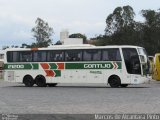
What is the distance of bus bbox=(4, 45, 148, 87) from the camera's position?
35406 mm

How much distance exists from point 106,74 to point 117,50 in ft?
6.08

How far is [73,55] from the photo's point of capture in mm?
37438

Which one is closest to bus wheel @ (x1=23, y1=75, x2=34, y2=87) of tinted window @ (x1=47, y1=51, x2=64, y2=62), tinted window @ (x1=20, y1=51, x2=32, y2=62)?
tinted window @ (x1=20, y1=51, x2=32, y2=62)

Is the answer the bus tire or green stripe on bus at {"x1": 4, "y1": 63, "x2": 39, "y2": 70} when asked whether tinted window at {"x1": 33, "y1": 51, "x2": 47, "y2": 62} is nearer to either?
green stripe on bus at {"x1": 4, "y1": 63, "x2": 39, "y2": 70}

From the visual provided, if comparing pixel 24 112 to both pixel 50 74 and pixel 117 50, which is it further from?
pixel 50 74

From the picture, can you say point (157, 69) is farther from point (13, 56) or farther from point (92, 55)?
point (13, 56)

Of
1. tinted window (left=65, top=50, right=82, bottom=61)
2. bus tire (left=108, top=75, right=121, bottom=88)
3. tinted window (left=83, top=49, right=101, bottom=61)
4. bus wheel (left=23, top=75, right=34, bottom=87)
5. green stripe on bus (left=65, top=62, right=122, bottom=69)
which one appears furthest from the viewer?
bus wheel (left=23, top=75, right=34, bottom=87)

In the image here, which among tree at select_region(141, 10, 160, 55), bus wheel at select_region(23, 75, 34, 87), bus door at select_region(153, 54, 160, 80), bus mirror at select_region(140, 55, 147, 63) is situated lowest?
bus wheel at select_region(23, 75, 34, 87)

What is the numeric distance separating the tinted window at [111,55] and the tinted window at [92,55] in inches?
14.5

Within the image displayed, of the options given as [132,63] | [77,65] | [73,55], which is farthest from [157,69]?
[73,55]

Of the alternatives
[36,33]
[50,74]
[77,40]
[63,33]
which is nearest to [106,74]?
[50,74]

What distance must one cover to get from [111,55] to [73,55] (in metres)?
3.00

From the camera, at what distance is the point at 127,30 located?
395ft

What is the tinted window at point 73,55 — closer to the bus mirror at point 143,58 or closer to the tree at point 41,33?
the bus mirror at point 143,58
